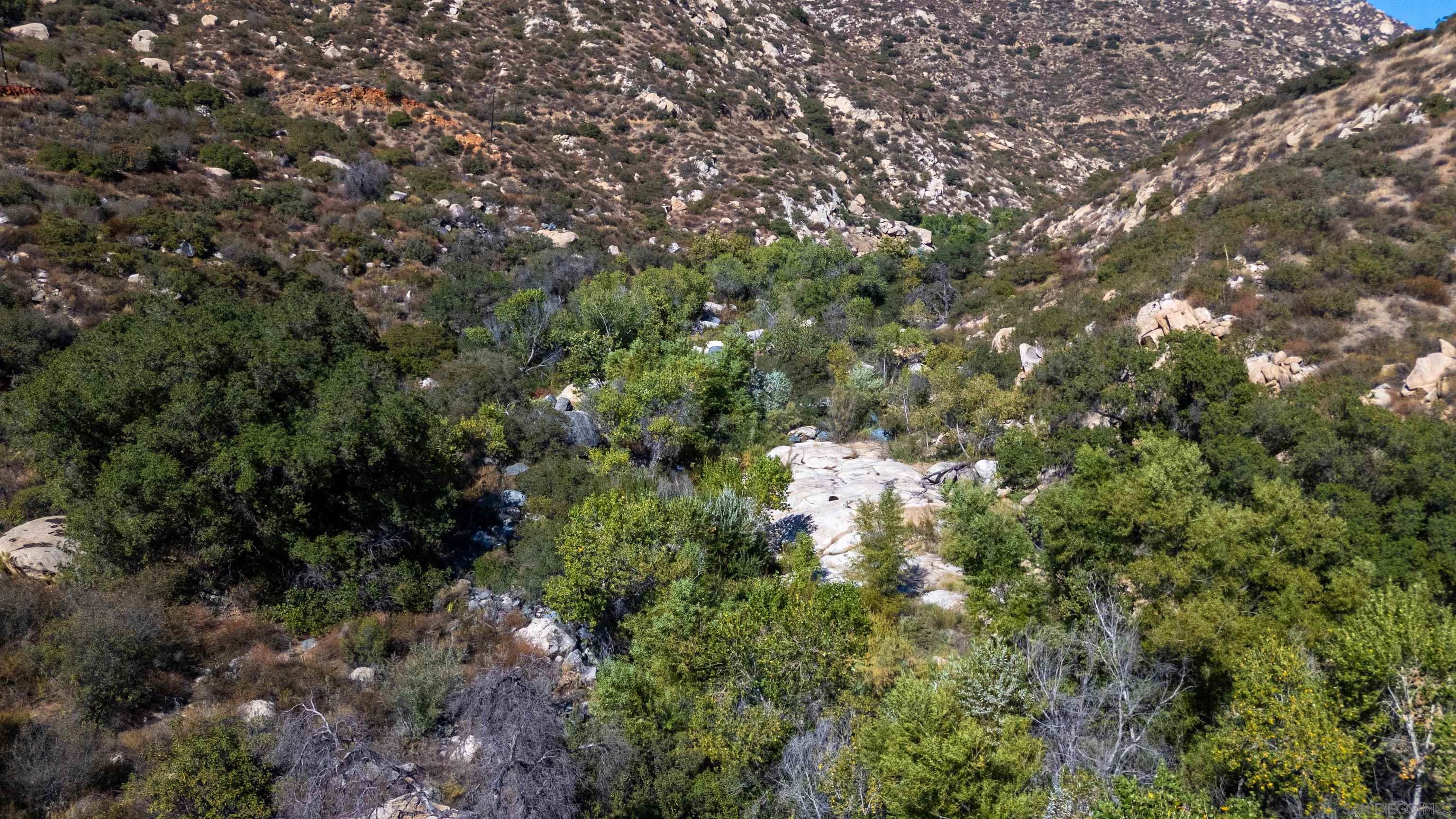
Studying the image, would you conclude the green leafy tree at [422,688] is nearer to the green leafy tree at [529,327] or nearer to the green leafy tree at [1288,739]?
the green leafy tree at [1288,739]

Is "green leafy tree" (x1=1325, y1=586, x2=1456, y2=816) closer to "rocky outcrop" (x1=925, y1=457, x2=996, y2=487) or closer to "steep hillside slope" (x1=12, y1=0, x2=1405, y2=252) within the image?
"rocky outcrop" (x1=925, y1=457, x2=996, y2=487)

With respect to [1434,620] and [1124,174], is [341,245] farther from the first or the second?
[1124,174]

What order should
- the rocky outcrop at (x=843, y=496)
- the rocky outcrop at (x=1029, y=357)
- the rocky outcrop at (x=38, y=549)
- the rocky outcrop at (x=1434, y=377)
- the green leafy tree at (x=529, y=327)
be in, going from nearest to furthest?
1. the rocky outcrop at (x=38, y=549)
2. the rocky outcrop at (x=843, y=496)
3. the rocky outcrop at (x=1434, y=377)
4. the rocky outcrop at (x=1029, y=357)
5. the green leafy tree at (x=529, y=327)

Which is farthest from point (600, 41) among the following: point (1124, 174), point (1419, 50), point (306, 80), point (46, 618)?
point (46, 618)

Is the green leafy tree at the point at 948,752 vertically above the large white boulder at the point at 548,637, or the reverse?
the green leafy tree at the point at 948,752

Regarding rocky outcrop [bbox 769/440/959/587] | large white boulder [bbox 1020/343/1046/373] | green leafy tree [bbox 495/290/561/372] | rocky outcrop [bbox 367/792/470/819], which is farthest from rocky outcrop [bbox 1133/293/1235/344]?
rocky outcrop [bbox 367/792/470/819]

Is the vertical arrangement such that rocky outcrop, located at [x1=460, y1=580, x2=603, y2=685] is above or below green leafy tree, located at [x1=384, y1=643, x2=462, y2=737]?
below

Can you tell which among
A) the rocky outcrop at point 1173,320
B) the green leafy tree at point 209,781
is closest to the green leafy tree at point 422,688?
the green leafy tree at point 209,781
